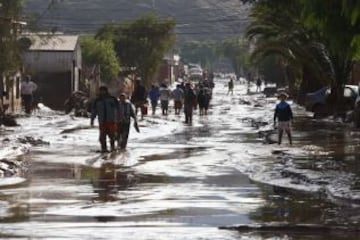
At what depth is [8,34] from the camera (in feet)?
96.2

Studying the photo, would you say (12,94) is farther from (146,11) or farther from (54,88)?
(146,11)

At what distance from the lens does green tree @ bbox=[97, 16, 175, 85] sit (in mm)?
76125

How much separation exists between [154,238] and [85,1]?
4913 inches

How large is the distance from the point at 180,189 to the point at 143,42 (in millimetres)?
61942

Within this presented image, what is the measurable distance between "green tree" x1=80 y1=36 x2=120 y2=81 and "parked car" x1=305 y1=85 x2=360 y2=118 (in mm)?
27279

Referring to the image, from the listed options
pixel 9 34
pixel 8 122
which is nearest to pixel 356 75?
pixel 8 122

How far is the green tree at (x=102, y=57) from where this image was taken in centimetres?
6732

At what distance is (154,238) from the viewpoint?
1004 centimetres

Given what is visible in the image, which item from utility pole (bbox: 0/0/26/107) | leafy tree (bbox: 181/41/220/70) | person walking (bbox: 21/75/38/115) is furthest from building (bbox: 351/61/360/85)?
leafy tree (bbox: 181/41/220/70)

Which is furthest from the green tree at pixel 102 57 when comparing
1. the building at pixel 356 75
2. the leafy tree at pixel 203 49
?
the leafy tree at pixel 203 49

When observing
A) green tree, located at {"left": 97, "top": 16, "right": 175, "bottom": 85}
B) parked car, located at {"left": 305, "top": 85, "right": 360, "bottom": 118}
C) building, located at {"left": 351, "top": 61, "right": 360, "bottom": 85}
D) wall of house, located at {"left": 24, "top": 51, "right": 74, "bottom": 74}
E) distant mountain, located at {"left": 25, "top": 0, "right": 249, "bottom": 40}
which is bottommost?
parked car, located at {"left": 305, "top": 85, "right": 360, "bottom": 118}

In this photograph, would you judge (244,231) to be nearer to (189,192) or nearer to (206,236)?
(206,236)

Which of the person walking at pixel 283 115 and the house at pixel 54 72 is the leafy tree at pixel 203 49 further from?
the person walking at pixel 283 115

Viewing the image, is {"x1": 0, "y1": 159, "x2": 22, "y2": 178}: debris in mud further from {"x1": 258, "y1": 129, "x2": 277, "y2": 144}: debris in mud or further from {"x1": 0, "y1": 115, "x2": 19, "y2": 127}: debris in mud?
{"x1": 0, "y1": 115, "x2": 19, "y2": 127}: debris in mud
